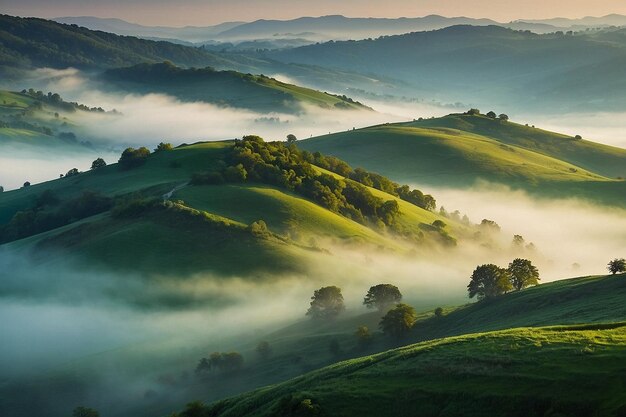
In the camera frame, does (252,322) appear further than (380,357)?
Yes

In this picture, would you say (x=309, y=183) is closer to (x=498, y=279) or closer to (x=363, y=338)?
(x=498, y=279)

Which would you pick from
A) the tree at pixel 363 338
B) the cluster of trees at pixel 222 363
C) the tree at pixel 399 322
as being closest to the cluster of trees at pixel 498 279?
the tree at pixel 399 322

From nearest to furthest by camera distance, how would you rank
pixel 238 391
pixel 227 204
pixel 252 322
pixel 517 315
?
1. pixel 517 315
2. pixel 238 391
3. pixel 252 322
4. pixel 227 204

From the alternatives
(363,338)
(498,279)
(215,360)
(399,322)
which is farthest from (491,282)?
(215,360)

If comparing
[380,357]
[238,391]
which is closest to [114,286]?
[238,391]

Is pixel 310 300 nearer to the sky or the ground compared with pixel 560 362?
nearer to the sky

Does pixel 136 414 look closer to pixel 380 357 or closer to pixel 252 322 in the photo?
pixel 252 322
